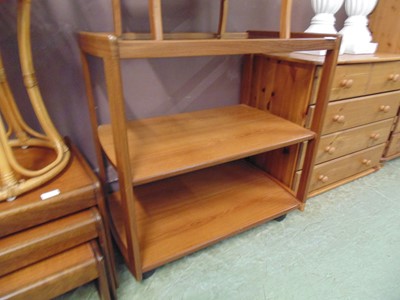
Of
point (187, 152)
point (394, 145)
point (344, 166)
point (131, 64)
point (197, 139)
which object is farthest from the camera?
point (394, 145)

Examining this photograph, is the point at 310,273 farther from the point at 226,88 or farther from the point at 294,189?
the point at 226,88

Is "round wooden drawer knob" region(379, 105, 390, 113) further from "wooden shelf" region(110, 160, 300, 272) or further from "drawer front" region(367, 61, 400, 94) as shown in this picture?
"wooden shelf" region(110, 160, 300, 272)

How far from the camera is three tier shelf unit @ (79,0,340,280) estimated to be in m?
0.67

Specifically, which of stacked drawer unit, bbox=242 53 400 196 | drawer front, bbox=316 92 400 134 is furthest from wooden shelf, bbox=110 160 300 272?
drawer front, bbox=316 92 400 134

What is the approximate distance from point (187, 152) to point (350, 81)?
785mm

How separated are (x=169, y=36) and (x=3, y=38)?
→ 55 centimetres

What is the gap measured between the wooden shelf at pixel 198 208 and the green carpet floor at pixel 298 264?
86mm

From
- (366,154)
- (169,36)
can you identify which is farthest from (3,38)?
(366,154)

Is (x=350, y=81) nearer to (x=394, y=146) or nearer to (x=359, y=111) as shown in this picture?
(x=359, y=111)

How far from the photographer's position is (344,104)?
1191 mm

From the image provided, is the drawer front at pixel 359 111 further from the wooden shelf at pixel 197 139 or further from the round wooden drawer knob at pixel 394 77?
the wooden shelf at pixel 197 139

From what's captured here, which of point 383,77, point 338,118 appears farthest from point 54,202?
point 383,77

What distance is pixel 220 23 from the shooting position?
110 cm

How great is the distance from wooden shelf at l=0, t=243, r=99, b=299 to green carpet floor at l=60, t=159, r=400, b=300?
22cm
